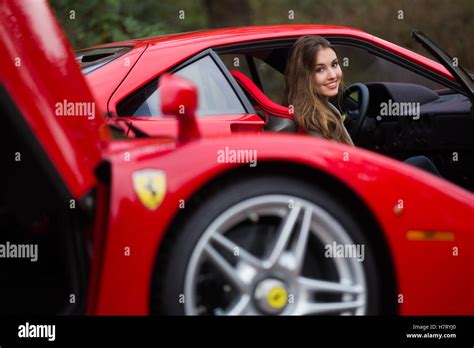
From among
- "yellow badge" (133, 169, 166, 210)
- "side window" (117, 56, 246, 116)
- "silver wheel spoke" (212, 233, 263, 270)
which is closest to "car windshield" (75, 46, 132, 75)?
"side window" (117, 56, 246, 116)

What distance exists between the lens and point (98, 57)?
4.35 m

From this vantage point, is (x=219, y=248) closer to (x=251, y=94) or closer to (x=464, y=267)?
(x=464, y=267)

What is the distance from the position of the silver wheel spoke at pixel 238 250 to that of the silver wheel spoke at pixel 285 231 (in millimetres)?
39

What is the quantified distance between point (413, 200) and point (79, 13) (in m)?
10.6

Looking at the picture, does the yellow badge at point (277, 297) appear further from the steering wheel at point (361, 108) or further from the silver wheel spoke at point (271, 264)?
the steering wheel at point (361, 108)

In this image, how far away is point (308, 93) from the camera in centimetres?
411

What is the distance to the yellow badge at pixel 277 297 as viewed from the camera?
241cm

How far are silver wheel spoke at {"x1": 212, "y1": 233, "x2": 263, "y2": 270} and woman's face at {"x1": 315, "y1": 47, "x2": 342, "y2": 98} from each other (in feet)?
5.99

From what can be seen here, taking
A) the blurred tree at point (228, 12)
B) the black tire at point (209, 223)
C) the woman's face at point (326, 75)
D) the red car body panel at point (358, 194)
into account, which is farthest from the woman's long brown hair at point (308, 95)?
the blurred tree at point (228, 12)

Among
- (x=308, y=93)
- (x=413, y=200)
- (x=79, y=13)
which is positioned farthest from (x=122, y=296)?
(x=79, y=13)

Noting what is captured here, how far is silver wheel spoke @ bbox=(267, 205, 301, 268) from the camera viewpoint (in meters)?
2.45

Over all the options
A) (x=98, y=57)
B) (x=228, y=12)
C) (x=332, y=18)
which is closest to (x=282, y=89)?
(x=98, y=57)

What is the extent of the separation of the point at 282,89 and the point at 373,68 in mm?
516

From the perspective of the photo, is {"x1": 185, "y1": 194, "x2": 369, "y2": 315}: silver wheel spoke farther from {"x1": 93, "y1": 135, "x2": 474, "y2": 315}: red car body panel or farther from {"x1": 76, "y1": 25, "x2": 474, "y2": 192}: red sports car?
{"x1": 76, "y1": 25, "x2": 474, "y2": 192}: red sports car
